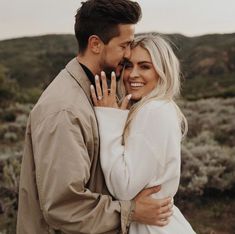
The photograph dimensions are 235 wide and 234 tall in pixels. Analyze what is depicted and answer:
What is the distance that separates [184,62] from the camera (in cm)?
2456

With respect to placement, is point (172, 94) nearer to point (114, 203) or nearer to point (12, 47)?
point (114, 203)

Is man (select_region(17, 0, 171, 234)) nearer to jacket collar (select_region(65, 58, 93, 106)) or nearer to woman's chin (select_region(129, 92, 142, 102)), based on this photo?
jacket collar (select_region(65, 58, 93, 106))

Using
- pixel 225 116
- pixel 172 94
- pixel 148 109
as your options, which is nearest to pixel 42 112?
pixel 148 109

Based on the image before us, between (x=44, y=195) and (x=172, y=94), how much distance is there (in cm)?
90

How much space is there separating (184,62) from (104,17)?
21.9 meters

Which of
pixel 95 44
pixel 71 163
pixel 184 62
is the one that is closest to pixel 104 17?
pixel 95 44

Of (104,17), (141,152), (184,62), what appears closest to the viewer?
(141,152)

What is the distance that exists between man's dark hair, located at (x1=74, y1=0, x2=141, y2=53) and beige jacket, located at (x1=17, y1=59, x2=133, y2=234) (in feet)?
0.70

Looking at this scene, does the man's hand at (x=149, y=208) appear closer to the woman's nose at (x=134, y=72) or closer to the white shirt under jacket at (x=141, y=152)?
the white shirt under jacket at (x=141, y=152)

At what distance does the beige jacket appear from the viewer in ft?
8.66

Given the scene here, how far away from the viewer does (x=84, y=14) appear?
293 centimetres

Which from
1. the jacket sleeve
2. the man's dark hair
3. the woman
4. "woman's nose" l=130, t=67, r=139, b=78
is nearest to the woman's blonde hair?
the woman

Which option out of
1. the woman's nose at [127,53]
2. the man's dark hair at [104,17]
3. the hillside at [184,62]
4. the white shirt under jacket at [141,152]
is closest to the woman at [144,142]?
the white shirt under jacket at [141,152]

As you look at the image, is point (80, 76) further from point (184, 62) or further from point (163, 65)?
point (184, 62)
